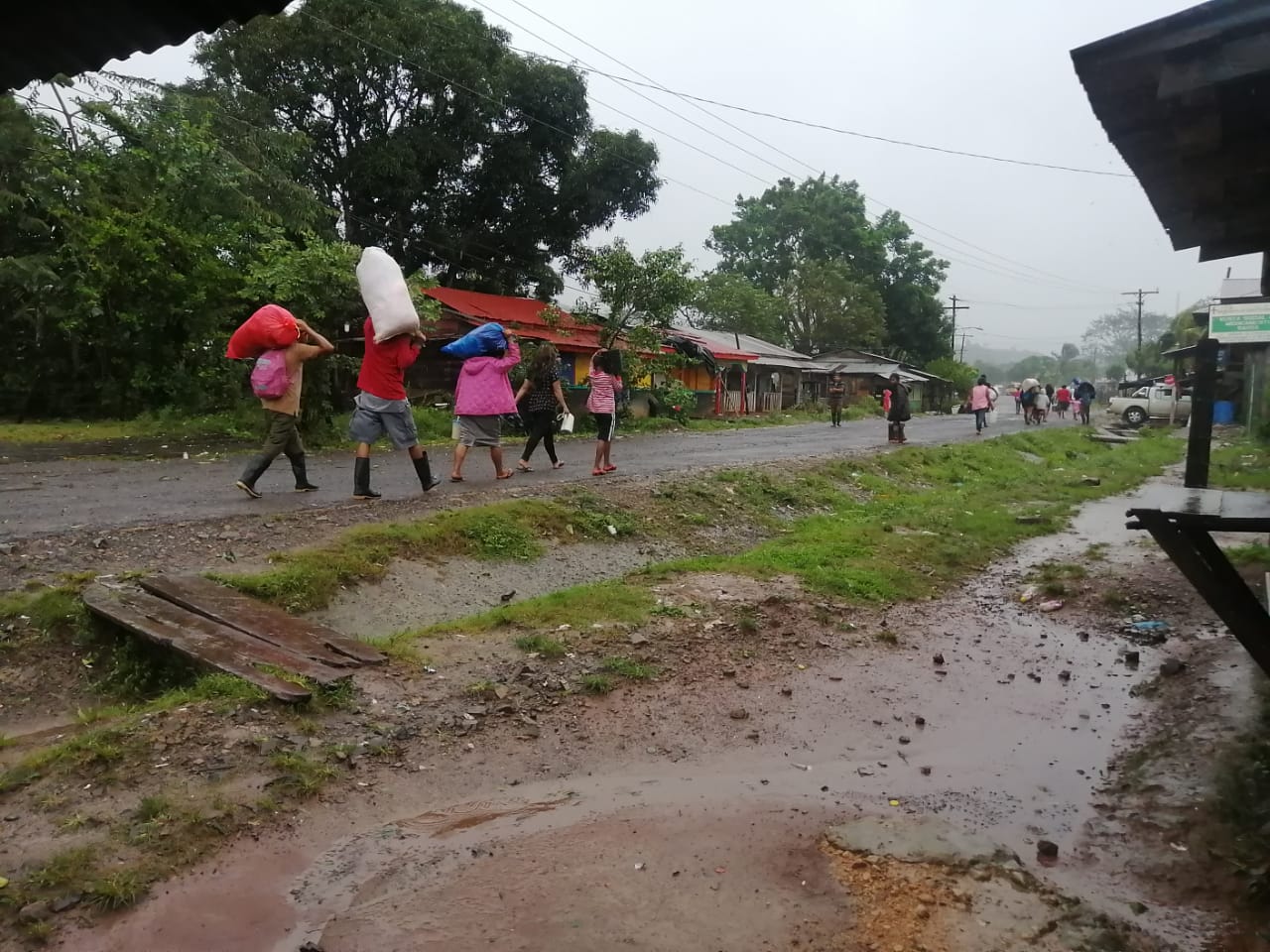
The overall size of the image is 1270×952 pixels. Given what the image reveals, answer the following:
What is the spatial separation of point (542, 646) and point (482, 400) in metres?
4.48

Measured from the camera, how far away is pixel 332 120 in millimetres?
25516

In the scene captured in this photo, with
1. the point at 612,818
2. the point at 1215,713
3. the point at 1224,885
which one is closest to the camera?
the point at 1224,885

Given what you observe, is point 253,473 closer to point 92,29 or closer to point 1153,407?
point 92,29

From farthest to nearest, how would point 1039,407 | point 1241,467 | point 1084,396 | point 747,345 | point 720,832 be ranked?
point 747,345 → point 1084,396 → point 1039,407 → point 1241,467 → point 720,832

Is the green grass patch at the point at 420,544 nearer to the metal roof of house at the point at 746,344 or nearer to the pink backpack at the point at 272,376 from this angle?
the pink backpack at the point at 272,376

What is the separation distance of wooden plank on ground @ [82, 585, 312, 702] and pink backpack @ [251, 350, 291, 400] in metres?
2.85

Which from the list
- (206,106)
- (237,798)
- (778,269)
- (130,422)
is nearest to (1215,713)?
(237,798)

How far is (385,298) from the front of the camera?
7.61 meters

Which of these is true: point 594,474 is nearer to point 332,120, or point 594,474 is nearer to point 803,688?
point 803,688

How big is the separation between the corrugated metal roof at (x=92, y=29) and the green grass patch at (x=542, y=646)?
3532 mm

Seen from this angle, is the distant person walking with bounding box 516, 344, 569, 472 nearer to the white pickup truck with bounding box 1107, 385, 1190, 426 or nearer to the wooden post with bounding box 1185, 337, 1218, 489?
the wooden post with bounding box 1185, 337, 1218, 489

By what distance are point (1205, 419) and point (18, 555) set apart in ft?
26.4

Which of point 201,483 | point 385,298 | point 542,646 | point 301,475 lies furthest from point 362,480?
point 542,646

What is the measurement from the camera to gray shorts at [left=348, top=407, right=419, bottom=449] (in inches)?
306
